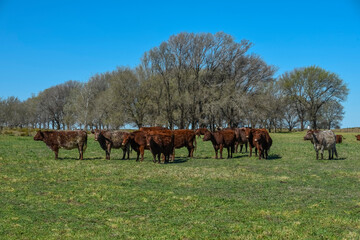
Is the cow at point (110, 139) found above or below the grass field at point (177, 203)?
above

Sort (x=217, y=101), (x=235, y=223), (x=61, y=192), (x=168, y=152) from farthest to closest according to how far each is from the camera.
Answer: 1. (x=217, y=101)
2. (x=168, y=152)
3. (x=61, y=192)
4. (x=235, y=223)

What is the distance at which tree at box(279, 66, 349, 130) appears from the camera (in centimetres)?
6956

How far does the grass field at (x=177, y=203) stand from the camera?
7305 mm

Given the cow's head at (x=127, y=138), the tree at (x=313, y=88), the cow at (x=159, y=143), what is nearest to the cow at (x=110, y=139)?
the cow's head at (x=127, y=138)

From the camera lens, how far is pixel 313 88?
7112 centimetres

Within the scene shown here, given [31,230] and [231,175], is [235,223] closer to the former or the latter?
[31,230]

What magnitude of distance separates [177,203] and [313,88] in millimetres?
67926

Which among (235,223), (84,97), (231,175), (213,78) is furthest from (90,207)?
(84,97)

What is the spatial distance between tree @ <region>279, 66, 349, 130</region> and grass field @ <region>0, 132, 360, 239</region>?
59315 millimetres

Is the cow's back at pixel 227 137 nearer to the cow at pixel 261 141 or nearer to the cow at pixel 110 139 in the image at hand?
the cow at pixel 261 141

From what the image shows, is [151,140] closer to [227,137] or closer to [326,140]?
[227,137]

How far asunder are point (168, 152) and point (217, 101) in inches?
1307

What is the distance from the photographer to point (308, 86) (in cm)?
7169

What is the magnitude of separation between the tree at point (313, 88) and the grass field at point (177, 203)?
195 feet
